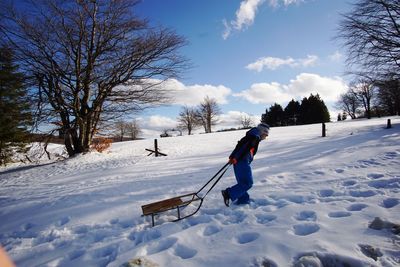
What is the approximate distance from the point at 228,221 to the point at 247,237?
0.71 meters

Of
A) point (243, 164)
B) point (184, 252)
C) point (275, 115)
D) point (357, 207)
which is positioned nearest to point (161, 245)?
point (184, 252)

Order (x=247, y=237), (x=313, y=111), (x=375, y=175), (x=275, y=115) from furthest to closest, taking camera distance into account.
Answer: (x=275, y=115) → (x=313, y=111) → (x=375, y=175) → (x=247, y=237)

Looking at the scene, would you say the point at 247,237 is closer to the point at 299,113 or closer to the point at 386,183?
the point at 386,183

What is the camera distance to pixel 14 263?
398 centimetres

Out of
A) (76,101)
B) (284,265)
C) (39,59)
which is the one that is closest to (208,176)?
(284,265)

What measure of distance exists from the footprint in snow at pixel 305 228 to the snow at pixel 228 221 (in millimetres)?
25

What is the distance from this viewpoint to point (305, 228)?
12.2 ft

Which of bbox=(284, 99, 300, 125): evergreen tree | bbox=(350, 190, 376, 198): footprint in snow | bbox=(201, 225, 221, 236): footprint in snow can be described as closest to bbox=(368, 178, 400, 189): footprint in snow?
bbox=(350, 190, 376, 198): footprint in snow

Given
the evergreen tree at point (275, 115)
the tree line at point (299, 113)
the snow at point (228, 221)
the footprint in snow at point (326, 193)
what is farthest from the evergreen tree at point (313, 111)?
the footprint in snow at point (326, 193)

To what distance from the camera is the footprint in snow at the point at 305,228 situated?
3585 mm

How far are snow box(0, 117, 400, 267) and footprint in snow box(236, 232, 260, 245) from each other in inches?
0.6

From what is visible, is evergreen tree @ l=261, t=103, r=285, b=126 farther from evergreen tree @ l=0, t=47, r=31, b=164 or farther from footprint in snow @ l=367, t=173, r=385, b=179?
footprint in snow @ l=367, t=173, r=385, b=179

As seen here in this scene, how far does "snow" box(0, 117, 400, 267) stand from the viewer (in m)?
3.13

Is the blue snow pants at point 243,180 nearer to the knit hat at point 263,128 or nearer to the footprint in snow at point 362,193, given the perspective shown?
the knit hat at point 263,128
